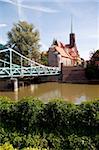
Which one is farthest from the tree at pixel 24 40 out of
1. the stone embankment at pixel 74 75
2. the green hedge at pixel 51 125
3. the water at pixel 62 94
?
the green hedge at pixel 51 125

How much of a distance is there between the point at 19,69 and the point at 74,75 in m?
5.98

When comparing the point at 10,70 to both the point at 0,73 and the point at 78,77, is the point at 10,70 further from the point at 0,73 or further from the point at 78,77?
the point at 78,77

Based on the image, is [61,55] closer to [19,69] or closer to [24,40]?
[24,40]

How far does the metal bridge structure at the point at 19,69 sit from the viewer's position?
16719mm

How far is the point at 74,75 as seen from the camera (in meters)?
22.5

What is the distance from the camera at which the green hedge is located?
4.17m

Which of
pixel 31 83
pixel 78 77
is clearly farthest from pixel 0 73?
pixel 78 77

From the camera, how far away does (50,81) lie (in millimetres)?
22781

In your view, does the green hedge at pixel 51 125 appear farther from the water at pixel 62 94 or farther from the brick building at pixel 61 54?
the brick building at pixel 61 54

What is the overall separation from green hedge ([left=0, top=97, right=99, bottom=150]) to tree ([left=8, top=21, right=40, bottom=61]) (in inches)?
708

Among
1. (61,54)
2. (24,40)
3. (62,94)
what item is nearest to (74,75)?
(24,40)

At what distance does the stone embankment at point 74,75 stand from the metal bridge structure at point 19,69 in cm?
69

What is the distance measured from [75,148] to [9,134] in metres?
1.03

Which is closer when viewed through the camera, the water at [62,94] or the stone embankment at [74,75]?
the water at [62,94]
